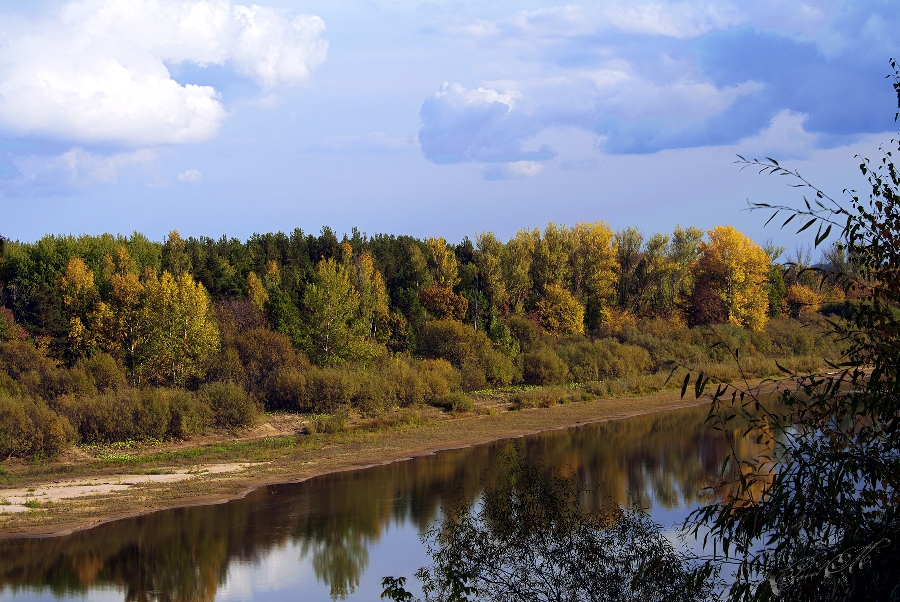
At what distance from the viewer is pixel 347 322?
1869 inches

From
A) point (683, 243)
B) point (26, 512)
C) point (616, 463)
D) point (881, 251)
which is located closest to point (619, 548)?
point (881, 251)

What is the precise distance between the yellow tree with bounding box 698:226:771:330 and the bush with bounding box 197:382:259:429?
132 ft

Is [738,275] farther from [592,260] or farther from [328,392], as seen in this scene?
[328,392]

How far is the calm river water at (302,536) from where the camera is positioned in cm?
1806

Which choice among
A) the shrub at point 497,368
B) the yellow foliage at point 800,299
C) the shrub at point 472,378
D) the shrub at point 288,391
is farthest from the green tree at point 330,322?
the yellow foliage at point 800,299

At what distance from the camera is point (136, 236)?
5700cm

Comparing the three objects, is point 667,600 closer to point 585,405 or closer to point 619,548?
point 619,548

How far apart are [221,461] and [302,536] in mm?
9935

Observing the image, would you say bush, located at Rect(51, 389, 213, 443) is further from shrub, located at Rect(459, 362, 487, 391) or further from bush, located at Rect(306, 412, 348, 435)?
shrub, located at Rect(459, 362, 487, 391)

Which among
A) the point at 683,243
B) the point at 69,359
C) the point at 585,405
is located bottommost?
the point at 585,405

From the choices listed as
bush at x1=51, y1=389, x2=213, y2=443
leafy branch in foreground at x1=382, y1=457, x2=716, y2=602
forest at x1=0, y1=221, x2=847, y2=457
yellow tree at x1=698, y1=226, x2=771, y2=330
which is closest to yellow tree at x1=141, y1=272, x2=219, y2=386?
forest at x1=0, y1=221, x2=847, y2=457

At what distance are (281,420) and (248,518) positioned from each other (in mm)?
13936

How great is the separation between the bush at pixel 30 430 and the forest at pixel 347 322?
0.06 m

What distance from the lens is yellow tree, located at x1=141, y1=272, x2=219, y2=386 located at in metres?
38.1
